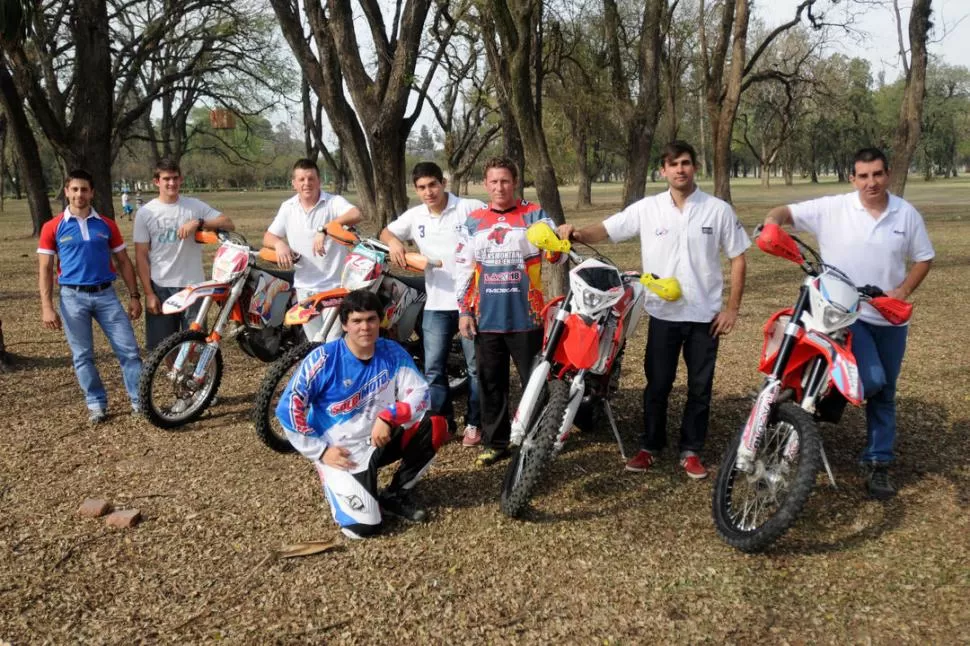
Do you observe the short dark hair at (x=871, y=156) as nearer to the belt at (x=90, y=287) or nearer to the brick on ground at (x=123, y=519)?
the brick on ground at (x=123, y=519)

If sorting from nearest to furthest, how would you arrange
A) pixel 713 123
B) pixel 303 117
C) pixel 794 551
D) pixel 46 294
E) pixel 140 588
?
1. pixel 140 588
2. pixel 794 551
3. pixel 46 294
4. pixel 713 123
5. pixel 303 117

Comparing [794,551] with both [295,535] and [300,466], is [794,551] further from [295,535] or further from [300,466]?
[300,466]

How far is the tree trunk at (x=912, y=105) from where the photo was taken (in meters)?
14.2

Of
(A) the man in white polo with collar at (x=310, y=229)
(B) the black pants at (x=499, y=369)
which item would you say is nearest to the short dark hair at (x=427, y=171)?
(A) the man in white polo with collar at (x=310, y=229)

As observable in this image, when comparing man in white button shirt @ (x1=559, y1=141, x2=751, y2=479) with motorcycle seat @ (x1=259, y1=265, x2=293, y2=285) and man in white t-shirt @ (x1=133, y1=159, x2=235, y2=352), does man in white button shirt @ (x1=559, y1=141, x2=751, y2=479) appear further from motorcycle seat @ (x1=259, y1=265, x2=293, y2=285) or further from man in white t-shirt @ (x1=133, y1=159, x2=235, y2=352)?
man in white t-shirt @ (x1=133, y1=159, x2=235, y2=352)

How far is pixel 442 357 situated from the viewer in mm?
4555

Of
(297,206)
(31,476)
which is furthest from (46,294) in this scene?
(297,206)

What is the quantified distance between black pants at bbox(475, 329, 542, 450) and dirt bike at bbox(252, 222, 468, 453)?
0.61 metres

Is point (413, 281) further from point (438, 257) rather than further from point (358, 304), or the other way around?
point (358, 304)

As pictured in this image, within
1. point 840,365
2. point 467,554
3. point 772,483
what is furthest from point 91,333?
point 840,365

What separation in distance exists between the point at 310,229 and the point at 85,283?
148 cm

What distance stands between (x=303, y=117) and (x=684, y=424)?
20.7 m

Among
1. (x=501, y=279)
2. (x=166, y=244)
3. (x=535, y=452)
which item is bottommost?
(x=535, y=452)

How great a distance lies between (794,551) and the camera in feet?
10.7
